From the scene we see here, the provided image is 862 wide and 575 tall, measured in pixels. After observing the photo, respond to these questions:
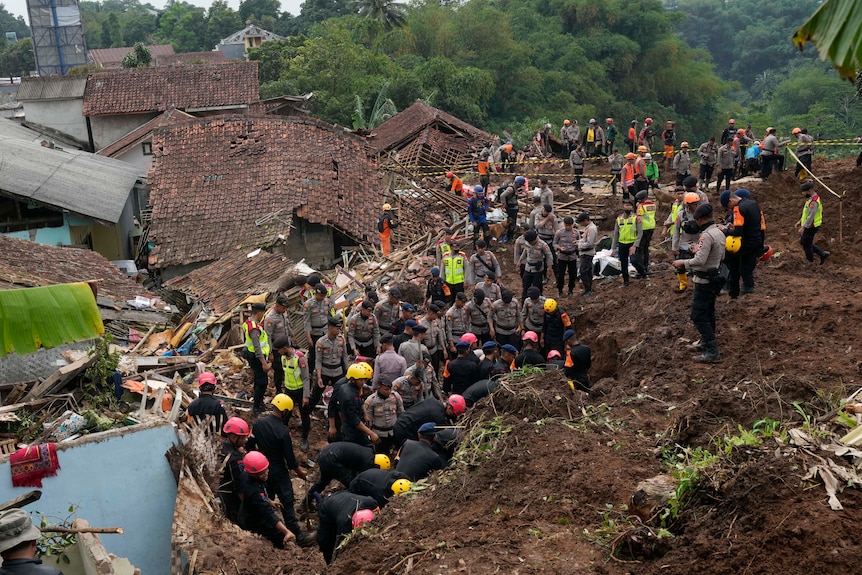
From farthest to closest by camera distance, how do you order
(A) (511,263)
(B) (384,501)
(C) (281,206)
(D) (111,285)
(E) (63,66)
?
1. (E) (63,66)
2. (C) (281,206)
3. (A) (511,263)
4. (D) (111,285)
5. (B) (384,501)

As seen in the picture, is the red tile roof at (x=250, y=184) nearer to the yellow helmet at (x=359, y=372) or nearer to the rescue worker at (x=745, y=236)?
the yellow helmet at (x=359, y=372)

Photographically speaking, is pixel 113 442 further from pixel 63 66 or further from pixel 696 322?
pixel 63 66

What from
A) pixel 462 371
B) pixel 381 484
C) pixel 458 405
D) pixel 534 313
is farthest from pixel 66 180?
pixel 381 484

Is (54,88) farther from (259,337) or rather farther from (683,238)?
(683,238)

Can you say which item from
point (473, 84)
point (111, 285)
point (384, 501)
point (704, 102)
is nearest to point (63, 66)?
point (473, 84)

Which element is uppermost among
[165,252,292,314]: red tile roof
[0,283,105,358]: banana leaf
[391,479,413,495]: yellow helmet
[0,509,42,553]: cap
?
[0,283,105,358]: banana leaf

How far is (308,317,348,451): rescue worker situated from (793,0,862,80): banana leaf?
25.6ft

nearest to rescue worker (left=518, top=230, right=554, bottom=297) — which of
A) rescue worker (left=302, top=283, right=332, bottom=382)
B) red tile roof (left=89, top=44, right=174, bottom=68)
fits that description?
rescue worker (left=302, top=283, right=332, bottom=382)

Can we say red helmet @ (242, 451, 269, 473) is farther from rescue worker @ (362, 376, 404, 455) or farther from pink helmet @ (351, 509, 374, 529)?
rescue worker @ (362, 376, 404, 455)

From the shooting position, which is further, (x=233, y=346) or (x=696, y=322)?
(x=233, y=346)

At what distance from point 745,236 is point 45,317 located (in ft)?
28.2

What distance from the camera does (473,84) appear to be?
4825 centimetres

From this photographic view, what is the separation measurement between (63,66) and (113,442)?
61.9 m

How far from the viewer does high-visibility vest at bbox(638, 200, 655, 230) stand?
14207 mm
